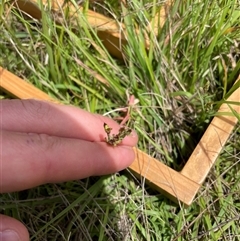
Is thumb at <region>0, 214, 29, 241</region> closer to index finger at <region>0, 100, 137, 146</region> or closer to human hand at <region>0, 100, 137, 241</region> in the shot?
human hand at <region>0, 100, 137, 241</region>

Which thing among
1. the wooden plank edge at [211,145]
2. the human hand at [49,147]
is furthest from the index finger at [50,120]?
the wooden plank edge at [211,145]

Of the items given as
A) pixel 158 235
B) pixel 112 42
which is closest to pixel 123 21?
pixel 112 42

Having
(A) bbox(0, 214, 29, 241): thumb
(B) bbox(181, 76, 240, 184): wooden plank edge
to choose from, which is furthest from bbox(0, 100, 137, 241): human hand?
(B) bbox(181, 76, 240, 184): wooden plank edge

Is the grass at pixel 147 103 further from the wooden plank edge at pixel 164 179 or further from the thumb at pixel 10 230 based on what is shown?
the thumb at pixel 10 230

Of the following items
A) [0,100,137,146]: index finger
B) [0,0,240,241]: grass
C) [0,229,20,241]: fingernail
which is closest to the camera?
[0,229,20,241]: fingernail

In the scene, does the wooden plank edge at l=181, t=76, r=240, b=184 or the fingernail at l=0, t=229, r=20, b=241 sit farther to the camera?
the wooden plank edge at l=181, t=76, r=240, b=184

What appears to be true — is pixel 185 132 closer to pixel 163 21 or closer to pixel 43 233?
pixel 163 21

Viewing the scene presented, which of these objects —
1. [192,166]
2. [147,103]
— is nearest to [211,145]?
[192,166]
